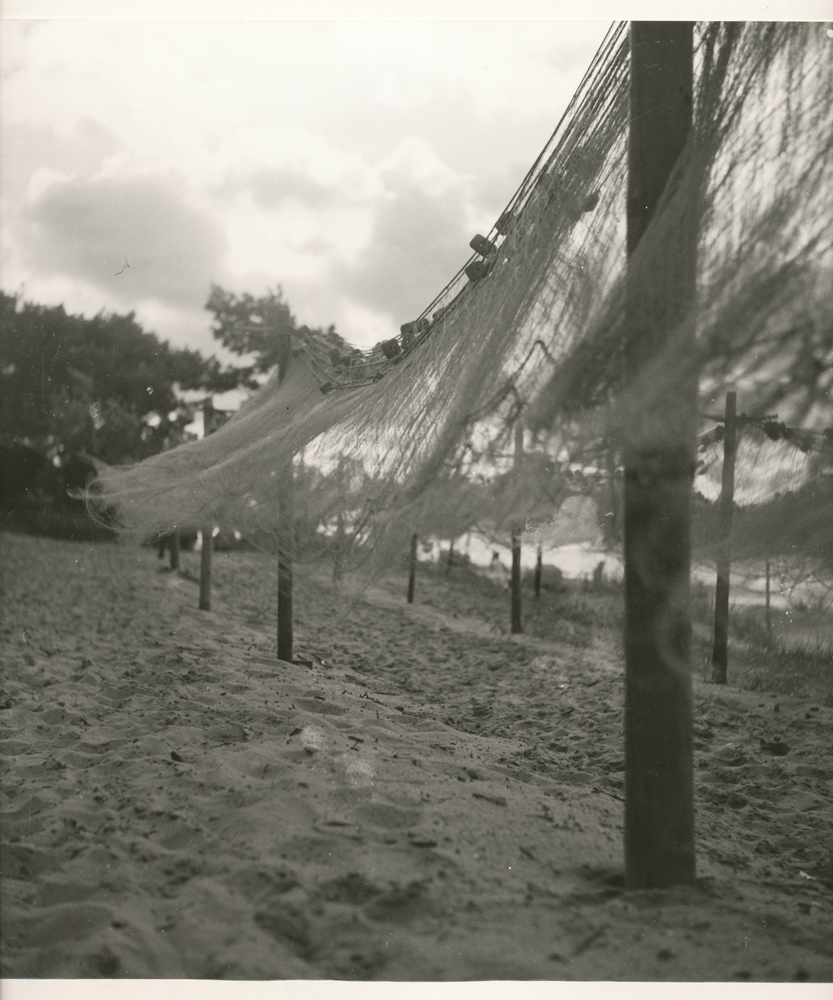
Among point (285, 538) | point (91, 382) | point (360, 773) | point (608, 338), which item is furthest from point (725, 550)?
point (91, 382)

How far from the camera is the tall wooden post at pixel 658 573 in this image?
5.77ft

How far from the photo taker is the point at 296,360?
14.8 feet

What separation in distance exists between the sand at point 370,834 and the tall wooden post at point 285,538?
38 cm

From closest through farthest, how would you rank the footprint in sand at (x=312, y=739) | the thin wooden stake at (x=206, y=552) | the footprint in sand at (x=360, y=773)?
the footprint in sand at (x=360, y=773) → the footprint in sand at (x=312, y=739) → the thin wooden stake at (x=206, y=552)

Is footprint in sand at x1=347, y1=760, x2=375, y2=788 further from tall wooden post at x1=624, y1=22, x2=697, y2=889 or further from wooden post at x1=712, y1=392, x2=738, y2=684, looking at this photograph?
wooden post at x1=712, y1=392, x2=738, y2=684

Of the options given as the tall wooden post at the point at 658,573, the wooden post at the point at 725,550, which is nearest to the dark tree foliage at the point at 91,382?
the tall wooden post at the point at 658,573

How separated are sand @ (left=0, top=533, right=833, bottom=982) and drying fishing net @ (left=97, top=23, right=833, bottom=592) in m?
0.83

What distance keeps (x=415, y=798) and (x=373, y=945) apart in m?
0.59

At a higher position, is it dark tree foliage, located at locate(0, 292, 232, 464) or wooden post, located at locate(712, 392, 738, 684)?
dark tree foliage, located at locate(0, 292, 232, 464)

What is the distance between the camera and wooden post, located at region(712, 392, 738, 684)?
7.70ft

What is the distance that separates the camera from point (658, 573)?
5.81 ft

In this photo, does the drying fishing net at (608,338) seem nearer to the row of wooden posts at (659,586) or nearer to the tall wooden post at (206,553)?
the row of wooden posts at (659,586)

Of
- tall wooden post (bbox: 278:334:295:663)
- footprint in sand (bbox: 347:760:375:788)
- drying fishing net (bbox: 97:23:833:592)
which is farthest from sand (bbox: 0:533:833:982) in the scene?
drying fishing net (bbox: 97:23:833:592)

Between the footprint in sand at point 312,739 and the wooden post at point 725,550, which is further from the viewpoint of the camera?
the footprint in sand at point 312,739
